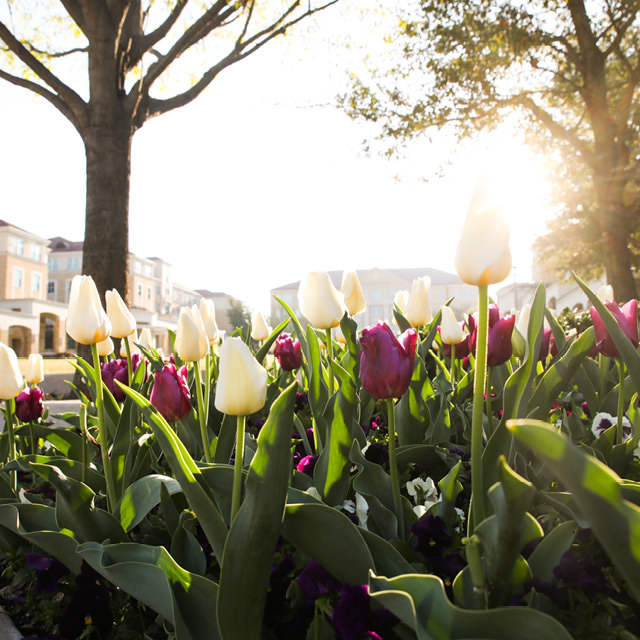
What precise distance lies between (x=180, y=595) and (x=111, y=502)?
44 cm

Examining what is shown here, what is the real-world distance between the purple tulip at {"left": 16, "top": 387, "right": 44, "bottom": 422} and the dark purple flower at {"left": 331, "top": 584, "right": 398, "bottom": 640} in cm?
154

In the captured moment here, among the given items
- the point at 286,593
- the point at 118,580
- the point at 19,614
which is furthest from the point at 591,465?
the point at 19,614

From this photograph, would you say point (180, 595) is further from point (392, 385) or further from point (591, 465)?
point (591, 465)

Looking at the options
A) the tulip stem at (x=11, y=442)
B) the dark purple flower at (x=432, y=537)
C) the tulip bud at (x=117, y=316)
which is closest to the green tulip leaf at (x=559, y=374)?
the dark purple flower at (x=432, y=537)

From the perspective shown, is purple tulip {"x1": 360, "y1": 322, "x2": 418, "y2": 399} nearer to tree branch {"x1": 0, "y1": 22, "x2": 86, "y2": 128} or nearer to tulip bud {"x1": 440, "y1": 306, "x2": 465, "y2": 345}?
tulip bud {"x1": 440, "y1": 306, "x2": 465, "y2": 345}

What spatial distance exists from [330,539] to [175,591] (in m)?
0.26

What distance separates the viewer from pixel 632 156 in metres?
14.1

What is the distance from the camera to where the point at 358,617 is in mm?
712

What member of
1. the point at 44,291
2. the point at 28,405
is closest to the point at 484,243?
the point at 28,405

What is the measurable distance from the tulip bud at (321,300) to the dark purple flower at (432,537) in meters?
0.56

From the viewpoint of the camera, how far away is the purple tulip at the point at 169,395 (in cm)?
113

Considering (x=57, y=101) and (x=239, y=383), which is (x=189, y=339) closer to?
(x=239, y=383)

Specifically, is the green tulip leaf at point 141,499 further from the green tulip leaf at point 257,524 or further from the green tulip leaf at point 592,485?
the green tulip leaf at point 592,485

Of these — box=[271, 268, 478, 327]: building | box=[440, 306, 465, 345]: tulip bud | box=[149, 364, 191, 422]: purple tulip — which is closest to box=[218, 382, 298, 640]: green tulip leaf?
box=[149, 364, 191, 422]: purple tulip
